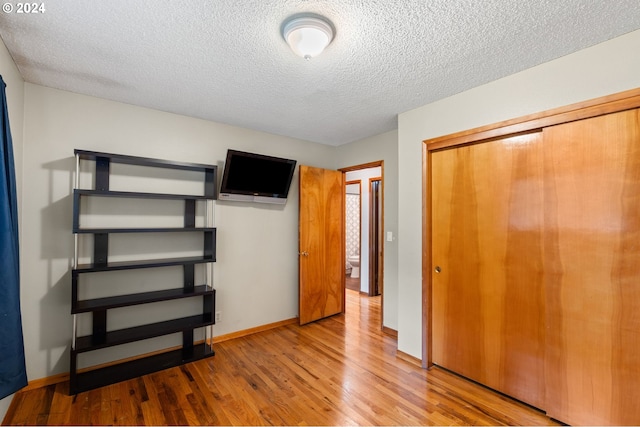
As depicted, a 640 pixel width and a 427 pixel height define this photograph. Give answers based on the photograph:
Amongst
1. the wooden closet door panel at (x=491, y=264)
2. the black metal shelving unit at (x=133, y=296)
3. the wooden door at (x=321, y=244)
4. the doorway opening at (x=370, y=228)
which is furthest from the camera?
the doorway opening at (x=370, y=228)

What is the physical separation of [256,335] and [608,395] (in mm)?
3031

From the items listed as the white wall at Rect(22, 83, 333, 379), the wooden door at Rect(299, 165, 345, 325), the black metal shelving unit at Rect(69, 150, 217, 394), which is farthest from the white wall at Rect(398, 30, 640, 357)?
the black metal shelving unit at Rect(69, 150, 217, 394)

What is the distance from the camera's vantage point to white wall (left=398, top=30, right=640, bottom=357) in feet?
5.62

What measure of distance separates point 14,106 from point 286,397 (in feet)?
9.57

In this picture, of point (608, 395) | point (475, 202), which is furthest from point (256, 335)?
point (608, 395)

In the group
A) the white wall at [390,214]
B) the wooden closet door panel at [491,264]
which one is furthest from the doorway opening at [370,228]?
the wooden closet door panel at [491,264]

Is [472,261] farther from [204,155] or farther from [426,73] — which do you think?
[204,155]

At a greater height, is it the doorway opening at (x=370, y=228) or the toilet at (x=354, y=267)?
the doorway opening at (x=370, y=228)

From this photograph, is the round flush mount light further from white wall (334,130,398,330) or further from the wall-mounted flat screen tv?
white wall (334,130,398,330)

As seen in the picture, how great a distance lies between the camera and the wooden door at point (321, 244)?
3695 millimetres

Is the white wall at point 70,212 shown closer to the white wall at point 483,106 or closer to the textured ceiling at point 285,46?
the textured ceiling at point 285,46

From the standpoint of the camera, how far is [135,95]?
2.49 metres

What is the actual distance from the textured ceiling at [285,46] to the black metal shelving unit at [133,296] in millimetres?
706

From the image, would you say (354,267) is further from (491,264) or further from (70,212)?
(70,212)
